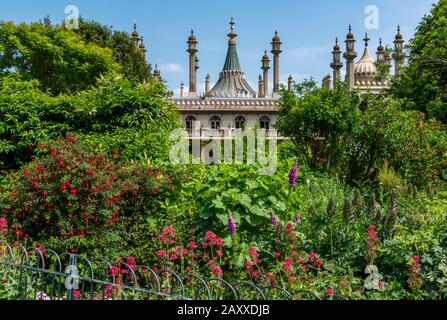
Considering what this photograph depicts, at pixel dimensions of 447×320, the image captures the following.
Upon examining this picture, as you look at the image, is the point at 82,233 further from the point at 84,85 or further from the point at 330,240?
the point at 84,85

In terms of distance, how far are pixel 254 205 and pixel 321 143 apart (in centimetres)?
601

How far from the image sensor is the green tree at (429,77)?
20.3m

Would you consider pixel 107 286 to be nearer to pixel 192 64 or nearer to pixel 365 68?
pixel 192 64

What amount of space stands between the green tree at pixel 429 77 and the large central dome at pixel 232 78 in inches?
1259

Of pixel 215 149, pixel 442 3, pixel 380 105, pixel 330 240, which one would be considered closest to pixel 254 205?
pixel 330 240

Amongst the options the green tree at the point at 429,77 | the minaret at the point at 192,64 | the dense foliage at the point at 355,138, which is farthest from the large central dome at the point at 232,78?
the dense foliage at the point at 355,138

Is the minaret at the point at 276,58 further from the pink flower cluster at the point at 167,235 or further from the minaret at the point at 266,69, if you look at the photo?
the pink flower cluster at the point at 167,235

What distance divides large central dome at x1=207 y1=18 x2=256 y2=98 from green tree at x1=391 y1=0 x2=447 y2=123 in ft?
105

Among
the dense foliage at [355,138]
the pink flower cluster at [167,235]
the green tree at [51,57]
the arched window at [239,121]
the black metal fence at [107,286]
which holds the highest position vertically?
the green tree at [51,57]

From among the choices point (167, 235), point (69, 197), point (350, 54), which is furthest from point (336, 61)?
point (167, 235)

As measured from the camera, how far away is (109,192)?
6664 millimetres

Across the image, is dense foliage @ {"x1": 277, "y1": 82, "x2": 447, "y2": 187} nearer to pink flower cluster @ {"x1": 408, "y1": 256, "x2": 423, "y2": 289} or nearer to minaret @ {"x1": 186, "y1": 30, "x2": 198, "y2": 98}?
pink flower cluster @ {"x1": 408, "y1": 256, "x2": 423, "y2": 289}

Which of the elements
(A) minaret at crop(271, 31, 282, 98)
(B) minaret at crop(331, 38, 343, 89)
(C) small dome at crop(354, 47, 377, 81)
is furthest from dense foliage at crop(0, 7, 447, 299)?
(C) small dome at crop(354, 47, 377, 81)

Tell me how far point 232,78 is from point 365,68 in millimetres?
15361
